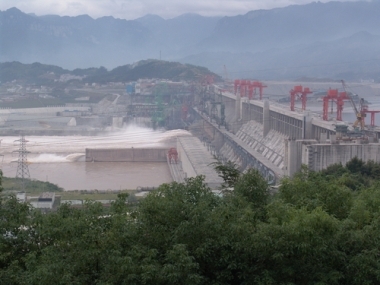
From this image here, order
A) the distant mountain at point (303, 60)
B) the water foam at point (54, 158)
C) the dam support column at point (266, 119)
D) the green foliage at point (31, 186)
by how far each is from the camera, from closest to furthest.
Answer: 1. the green foliage at point (31, 186)
2. the dam support column at point (266, 119)
3. the water foam at point (54, 158)
4. the distant mountain at point (303, 60)

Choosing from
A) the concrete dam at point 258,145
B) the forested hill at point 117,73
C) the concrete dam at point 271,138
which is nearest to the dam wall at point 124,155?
the concrete dam at point 258,145

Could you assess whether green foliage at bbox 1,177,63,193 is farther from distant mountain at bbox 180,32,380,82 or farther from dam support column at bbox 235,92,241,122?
distant mountain at bbox 180,32,380,82

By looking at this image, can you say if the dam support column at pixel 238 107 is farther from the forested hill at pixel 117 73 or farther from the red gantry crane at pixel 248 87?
the forested hill at pixel 117 73

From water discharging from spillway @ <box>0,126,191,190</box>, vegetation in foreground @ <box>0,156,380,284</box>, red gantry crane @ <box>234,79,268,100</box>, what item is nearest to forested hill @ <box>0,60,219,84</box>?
red gantry crane @ <box>234,79,268,100</box>

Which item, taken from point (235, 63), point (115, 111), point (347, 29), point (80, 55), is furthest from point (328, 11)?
point (115, 111)

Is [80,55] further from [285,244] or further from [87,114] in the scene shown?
[285,244]
